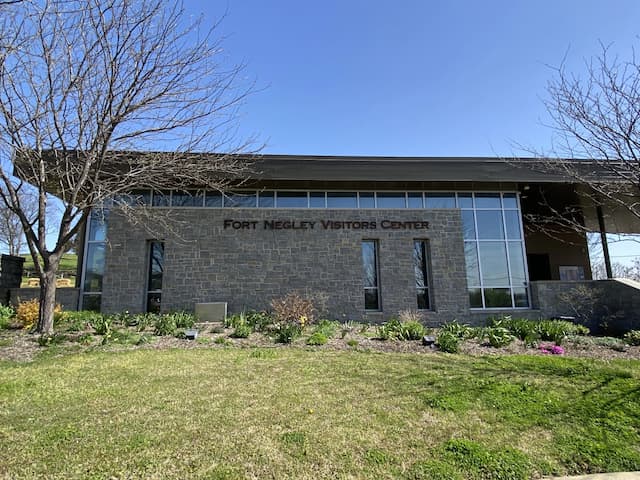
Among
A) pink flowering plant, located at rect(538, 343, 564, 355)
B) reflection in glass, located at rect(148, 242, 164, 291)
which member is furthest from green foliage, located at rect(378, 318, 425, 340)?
reflection in glass, located at rect(148, 242, 164, 291)

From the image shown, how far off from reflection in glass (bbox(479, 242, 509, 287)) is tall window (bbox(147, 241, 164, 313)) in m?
12.2

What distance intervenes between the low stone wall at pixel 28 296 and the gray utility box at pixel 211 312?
4709mm

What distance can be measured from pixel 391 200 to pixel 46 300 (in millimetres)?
11488

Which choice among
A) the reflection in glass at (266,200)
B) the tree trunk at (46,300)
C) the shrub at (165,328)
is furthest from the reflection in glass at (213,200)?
the tree trunk at (46,300)

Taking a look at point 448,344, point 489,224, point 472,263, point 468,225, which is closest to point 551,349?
point 448,344

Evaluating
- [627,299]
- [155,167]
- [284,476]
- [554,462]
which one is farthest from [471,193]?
[284,476]

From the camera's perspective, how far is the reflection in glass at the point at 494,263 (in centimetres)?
1449

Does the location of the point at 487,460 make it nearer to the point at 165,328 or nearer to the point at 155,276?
the point at 165,328

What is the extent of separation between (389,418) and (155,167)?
24.5 ft

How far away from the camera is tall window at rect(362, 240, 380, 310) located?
13.3 metres

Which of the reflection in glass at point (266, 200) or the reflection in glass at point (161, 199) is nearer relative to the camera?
the reflection in glass at point (161, 199)

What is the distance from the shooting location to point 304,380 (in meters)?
5.46

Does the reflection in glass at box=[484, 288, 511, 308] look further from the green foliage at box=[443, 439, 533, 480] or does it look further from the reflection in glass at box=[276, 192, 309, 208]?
the green foliage at box=[443, 439, 533, 480]

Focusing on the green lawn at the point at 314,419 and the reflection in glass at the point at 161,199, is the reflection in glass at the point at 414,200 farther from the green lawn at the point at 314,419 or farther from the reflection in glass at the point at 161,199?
the reflection in glass at the point at 161,199
